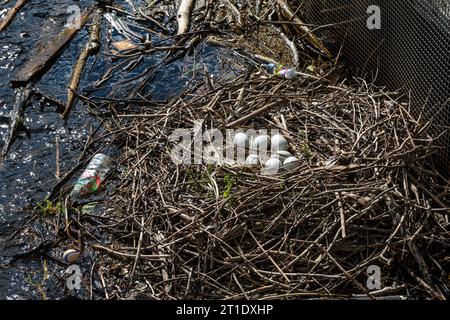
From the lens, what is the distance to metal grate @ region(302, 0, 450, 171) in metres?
5.59

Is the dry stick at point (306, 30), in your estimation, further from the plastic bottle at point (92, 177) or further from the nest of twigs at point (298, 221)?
the plastic bottle at point (92, 177)

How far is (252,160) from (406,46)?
1.78m

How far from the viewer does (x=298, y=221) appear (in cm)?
484

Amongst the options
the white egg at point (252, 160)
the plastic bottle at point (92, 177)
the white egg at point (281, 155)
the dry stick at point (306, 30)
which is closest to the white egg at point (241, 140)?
the white egg at point (252, 160)

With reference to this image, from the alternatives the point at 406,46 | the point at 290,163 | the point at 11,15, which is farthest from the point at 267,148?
the point at 11,15

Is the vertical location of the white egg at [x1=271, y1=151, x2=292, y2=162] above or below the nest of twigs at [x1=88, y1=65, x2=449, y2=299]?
above

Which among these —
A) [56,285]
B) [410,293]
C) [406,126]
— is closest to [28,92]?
[56,285]

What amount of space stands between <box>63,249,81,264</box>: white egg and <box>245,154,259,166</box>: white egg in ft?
4.75

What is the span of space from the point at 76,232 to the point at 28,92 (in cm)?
200

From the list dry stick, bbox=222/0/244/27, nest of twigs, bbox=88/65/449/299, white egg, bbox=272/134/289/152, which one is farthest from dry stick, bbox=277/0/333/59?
white egg, bbox=272/134/289/152

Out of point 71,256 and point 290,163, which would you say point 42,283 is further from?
point 290,163

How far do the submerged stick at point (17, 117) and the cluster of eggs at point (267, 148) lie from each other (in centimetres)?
204

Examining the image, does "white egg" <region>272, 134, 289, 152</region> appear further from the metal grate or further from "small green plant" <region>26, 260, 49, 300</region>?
"small green plant" <region>26, 260, 49, 300</region>
